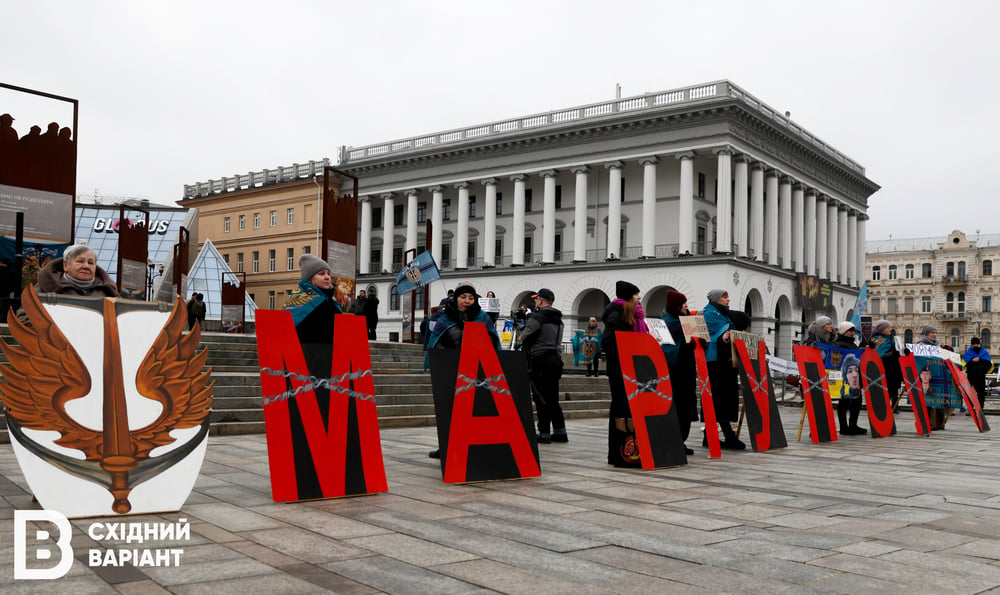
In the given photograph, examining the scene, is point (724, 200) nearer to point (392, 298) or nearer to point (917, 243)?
point (392, 298)

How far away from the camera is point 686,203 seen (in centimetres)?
4581

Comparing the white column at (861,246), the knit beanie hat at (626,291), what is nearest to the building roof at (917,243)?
the white column at (861,246)

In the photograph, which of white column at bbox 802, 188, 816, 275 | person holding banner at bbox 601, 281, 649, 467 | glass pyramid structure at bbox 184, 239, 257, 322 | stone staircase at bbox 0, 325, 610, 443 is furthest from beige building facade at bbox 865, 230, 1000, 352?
person holding banner at bbox 601, 281, 649, 467

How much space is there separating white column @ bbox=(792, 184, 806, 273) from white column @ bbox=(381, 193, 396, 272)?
27.2 m

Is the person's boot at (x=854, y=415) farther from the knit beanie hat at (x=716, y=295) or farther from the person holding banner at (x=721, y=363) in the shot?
the knit beanie hat at (x=716, y=295)

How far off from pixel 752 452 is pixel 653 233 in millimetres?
37571

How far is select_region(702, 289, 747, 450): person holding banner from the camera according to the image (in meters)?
10.2

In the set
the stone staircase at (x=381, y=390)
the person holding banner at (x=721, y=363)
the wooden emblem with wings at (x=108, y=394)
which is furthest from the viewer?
the stone staircase at (x=381, y=390)

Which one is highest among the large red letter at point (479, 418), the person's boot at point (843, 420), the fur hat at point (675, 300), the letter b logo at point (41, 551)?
the fur hat at point (675, 300)

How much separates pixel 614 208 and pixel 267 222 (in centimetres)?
2941

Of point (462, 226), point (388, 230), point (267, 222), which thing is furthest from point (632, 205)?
point (267, 222)

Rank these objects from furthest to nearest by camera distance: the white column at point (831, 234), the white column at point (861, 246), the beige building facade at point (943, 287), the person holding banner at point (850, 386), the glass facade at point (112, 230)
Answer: the beige building facade at point (943, 287)
the glass facade at point (112, 230)
the white column at point (861, 246)
the white column at point (831, 234)
the person holding banner at point (850, 386)

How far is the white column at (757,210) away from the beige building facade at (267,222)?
95.4 feet

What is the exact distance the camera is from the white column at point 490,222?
2112 inches
